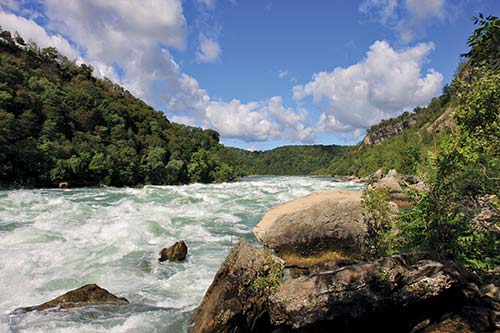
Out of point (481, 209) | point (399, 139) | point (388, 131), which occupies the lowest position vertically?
point (481, 209)

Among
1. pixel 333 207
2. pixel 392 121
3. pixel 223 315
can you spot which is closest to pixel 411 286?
pixel 223 315

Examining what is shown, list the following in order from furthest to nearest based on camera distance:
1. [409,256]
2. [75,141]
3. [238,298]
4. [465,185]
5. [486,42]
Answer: [75,141] < [465,185] < [409,256] < [238,298] < [486,42]

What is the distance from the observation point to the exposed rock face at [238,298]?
4.75 metres

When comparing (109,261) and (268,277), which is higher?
(268,277)

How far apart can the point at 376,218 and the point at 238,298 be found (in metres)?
5.54

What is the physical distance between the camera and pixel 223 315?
187 inches

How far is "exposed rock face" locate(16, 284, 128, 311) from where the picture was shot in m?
6.45

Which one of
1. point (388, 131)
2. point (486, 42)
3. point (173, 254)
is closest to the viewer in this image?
point (486, 42)

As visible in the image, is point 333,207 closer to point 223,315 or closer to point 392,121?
point 223,315

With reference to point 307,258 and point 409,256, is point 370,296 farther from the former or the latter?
point 307,258

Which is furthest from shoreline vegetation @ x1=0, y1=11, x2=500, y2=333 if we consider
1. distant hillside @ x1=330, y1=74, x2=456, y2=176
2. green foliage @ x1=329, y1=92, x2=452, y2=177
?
distant hillside @ x1=330, y1=74, x2=456, y2=176

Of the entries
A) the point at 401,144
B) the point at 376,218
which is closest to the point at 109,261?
the point at 376,218

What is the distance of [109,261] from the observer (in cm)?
1019

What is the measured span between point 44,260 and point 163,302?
5.45 metres
